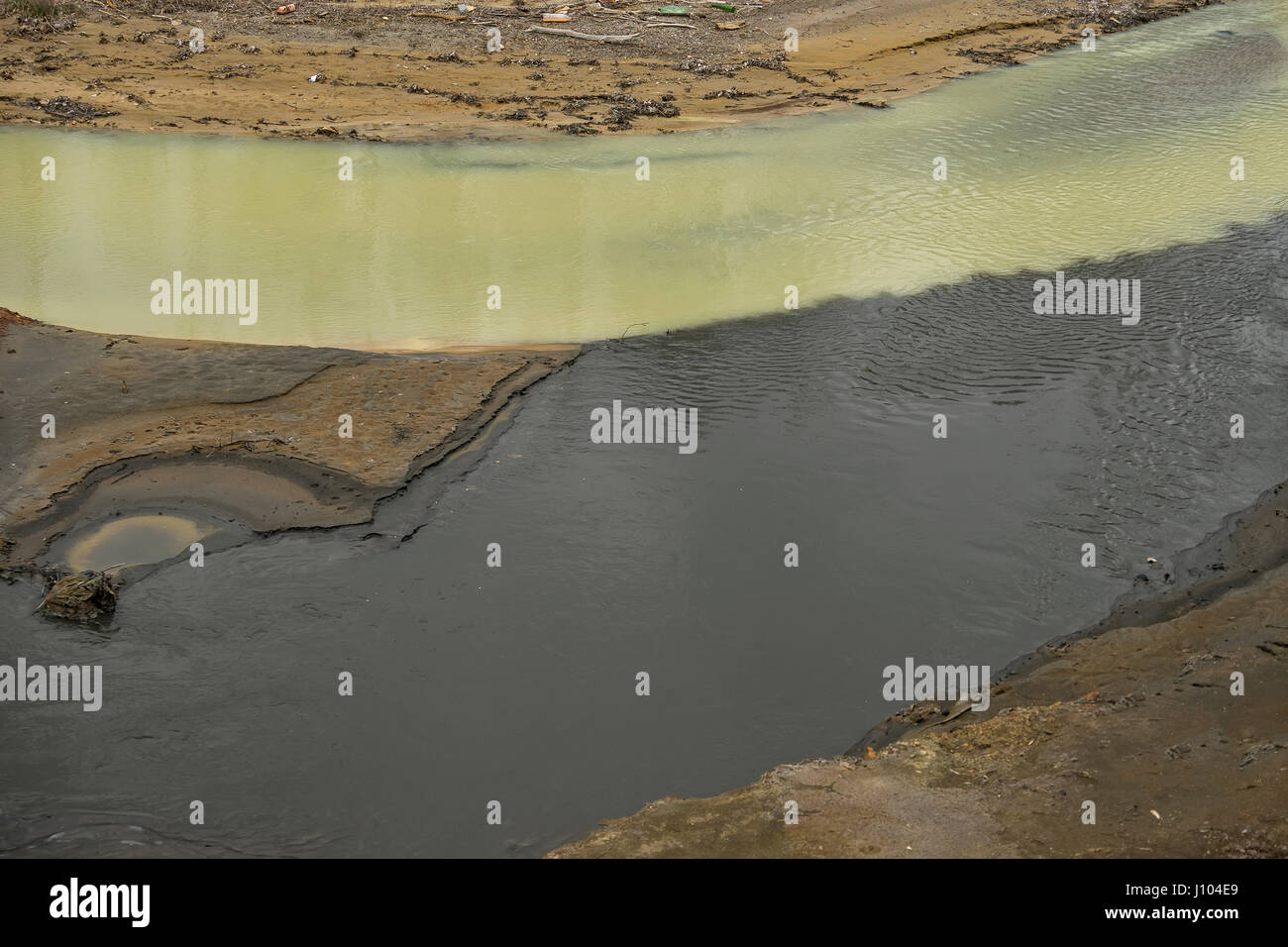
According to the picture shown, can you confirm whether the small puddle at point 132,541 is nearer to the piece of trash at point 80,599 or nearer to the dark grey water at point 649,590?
the dark grey water at point 649,590

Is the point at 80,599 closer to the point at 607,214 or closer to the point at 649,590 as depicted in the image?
the point at 649,590

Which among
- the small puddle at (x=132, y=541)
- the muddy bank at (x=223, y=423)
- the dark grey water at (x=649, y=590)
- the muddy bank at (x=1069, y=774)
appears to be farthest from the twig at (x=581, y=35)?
the muddy bank at (x=1069, y=774)

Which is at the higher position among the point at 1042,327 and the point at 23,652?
the point at 1042,327

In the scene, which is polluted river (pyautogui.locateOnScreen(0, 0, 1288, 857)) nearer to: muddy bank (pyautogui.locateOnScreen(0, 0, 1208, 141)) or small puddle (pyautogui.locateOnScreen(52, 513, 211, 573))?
small puddle (pyautogui.locateOnScreen(52, 513, 211, 573))

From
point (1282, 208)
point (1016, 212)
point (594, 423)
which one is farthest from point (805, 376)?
point (1282, 208)

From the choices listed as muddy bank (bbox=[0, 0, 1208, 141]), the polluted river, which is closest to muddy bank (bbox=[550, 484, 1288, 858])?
the polluted river

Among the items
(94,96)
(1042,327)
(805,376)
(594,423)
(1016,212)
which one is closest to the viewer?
(594,423)

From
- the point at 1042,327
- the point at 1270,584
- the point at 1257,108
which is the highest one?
the point at 1257,108

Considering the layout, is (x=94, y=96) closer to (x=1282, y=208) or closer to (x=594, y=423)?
(x=594, y=423)
